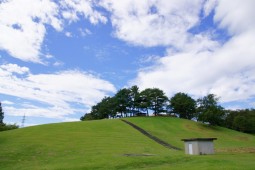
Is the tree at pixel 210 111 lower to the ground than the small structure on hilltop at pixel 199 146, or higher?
higher

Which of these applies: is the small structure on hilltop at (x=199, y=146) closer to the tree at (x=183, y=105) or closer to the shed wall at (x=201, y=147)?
the shed wall at (x=201, y=147)

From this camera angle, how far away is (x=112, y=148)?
151 feet

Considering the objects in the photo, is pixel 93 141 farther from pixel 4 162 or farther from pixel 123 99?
pixel 123 99

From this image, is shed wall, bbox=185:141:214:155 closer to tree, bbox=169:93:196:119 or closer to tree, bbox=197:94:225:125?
tree, bbox=197:94:225:125

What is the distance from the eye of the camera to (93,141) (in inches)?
2090

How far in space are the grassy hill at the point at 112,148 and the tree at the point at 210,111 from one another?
286cm

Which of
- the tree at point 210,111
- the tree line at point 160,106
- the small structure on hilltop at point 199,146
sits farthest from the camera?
the tree line at point 160,106

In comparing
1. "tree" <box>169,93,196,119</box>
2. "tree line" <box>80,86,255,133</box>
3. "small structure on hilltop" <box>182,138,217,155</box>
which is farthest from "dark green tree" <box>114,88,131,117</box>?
"small structure on hilltop" <box>182,138,217,155</box>

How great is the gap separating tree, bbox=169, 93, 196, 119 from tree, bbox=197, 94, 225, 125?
75.0 feet

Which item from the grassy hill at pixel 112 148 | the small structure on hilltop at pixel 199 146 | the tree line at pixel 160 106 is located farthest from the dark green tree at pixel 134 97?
the small structure on hilltop at pixel 199 146

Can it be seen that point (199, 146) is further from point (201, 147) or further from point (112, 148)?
point (112, 148)

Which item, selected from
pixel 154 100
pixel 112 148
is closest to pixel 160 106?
pixel 154 100

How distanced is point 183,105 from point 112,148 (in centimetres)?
7024

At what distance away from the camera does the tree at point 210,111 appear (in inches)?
3285
